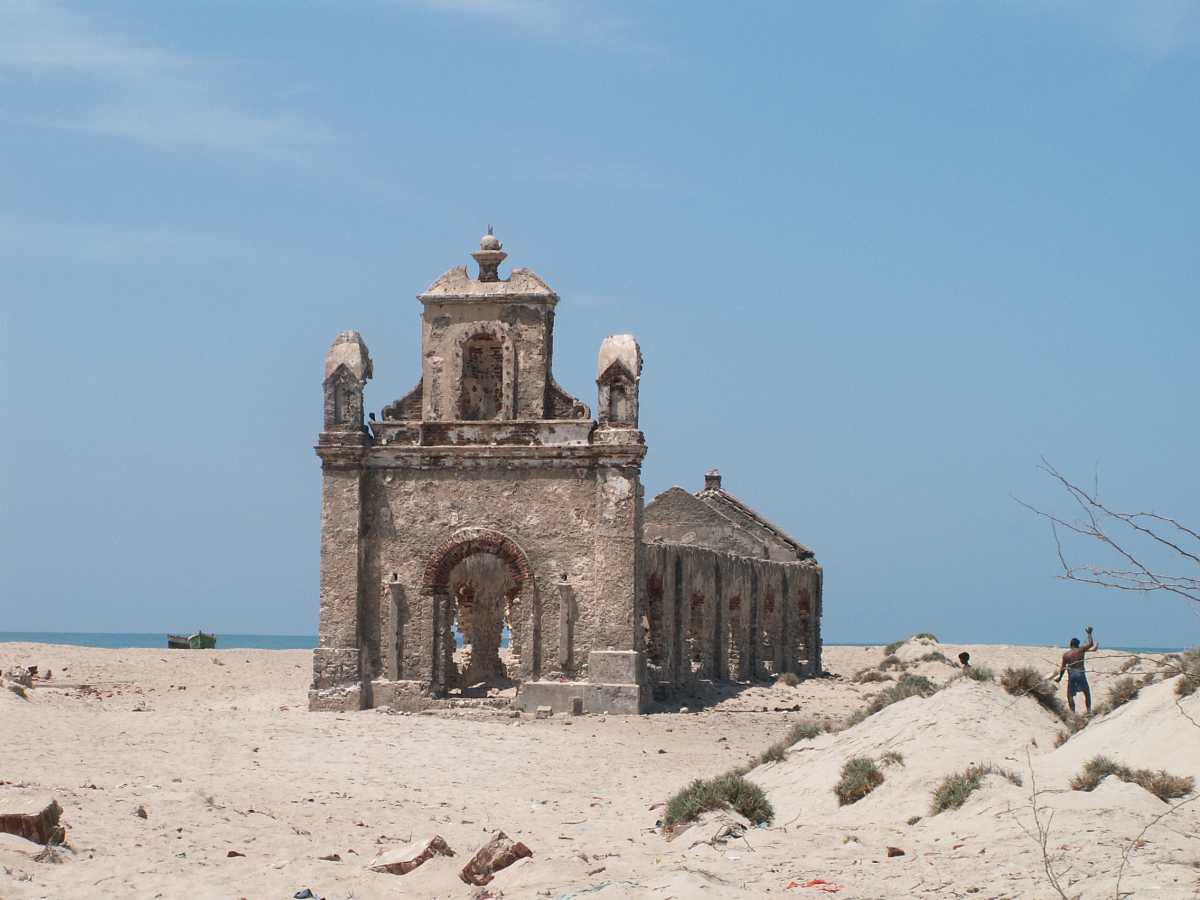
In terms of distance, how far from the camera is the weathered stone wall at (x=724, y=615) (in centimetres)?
→ 3109

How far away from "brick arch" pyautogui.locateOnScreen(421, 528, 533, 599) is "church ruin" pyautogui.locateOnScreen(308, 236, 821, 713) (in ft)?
0.08

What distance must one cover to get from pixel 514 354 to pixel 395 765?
9.55m

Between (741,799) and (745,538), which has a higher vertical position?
(745,538)

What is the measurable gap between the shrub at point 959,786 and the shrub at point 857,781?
0.90 m

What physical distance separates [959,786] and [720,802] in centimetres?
224

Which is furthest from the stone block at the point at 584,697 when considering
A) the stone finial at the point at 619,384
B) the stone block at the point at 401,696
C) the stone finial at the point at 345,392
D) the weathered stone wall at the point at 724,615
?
the stone finial at the point at 345,392

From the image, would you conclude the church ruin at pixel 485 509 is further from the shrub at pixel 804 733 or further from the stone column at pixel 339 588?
the shrub at pixel 804 733

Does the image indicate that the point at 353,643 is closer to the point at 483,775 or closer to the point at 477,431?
the point at 477,431

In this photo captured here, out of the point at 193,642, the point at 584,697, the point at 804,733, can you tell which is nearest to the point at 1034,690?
the point at 804,733

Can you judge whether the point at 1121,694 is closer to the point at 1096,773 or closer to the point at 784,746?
the point at 1096,773

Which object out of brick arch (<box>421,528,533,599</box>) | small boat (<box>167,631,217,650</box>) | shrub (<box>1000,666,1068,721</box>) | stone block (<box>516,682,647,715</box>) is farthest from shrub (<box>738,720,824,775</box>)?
small boat (<box>167,631,217,650</box>)

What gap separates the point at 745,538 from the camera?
4422 cm

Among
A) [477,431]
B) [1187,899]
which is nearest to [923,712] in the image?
[1187,899]

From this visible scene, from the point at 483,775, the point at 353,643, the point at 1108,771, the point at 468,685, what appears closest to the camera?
the point at 1108,771
